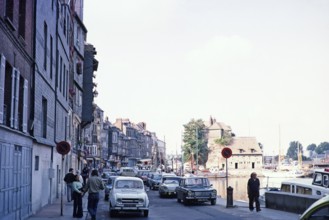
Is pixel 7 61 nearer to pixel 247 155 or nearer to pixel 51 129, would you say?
pixel 51 129

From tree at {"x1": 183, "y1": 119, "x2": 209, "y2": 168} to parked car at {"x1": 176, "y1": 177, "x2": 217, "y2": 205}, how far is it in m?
94.3

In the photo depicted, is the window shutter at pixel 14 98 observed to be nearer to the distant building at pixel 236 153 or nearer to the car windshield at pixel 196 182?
the car windshield at pixel 196 182

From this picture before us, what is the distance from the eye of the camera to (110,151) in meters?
125

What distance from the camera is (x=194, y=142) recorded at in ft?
420

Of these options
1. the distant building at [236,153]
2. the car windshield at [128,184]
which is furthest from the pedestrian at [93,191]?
the distant building at [236,153]

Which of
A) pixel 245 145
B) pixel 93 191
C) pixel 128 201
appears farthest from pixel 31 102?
pixel 245 145

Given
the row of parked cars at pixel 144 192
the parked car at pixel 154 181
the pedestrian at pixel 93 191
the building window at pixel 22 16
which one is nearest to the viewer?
the building window at pixel 22 16

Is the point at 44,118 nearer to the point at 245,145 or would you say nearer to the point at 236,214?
the point at 236,214

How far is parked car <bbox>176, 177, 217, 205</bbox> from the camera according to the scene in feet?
91.1

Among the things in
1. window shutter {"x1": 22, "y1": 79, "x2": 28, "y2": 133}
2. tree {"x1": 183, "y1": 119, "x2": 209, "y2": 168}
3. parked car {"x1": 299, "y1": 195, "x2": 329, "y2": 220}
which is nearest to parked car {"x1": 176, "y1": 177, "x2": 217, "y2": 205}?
window shutter {"x1": 22, "y1": 79, "x2": 28, "y2": 133}

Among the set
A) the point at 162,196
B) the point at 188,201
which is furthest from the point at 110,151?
the point at 188,201

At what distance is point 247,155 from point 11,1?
12358 cm

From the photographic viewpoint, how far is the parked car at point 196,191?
2777 cm

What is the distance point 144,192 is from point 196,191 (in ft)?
20.0
